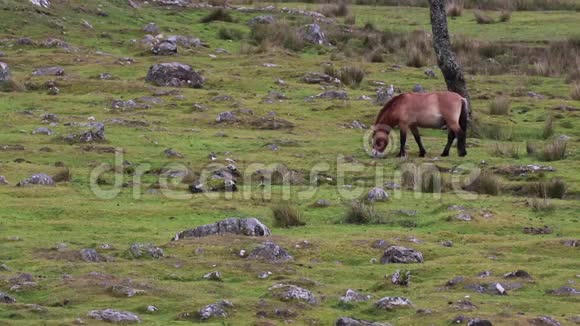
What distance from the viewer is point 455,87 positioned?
30297 mm

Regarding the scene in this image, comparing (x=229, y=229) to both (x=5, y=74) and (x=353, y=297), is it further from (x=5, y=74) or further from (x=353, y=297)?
(x=5, y=74)

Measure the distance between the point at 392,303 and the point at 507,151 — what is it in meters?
12.6

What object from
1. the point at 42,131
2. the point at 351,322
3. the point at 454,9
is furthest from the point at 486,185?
the point at 454,9

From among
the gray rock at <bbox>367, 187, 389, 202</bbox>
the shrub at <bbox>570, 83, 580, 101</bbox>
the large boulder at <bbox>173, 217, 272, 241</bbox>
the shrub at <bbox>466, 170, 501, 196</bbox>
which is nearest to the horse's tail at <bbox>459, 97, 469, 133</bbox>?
the shrub at <bbox>466, 170, 501, 196</bbox>

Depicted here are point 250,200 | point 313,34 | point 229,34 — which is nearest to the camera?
point 250,200

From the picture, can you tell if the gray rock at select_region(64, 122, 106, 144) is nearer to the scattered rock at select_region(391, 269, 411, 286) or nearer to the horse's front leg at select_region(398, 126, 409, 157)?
the horse's front leg at select_region(398, 126, 409, 157)

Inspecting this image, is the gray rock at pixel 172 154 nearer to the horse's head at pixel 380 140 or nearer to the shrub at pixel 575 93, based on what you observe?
the horse's head at pixel 380 140

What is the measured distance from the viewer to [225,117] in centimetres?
2892

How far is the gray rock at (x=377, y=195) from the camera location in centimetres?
2119

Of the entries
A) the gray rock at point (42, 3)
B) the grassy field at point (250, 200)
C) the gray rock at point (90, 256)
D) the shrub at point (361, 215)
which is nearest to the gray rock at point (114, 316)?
the grassy field at point (250, 200)

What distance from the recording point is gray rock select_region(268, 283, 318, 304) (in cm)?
1431

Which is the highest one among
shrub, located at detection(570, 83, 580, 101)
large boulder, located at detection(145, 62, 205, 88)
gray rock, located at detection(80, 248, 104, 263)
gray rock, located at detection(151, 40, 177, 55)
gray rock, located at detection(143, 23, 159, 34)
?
gray rock, located at detection(143, 23, 159, 34)

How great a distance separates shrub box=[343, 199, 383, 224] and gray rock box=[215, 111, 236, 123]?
9234mm

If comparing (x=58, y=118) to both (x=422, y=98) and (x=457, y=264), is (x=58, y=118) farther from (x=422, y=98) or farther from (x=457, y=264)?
(x=457, y=264)
